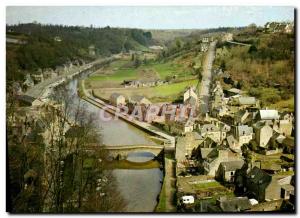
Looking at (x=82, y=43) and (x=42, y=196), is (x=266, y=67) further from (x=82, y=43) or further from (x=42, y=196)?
(x=42, y=196)

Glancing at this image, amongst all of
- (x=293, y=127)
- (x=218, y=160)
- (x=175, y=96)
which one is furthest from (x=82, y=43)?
(x=293, y=127)

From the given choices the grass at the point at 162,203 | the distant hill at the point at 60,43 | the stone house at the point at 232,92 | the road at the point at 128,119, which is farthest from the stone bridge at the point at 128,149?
the distant hill at the point at 60,43

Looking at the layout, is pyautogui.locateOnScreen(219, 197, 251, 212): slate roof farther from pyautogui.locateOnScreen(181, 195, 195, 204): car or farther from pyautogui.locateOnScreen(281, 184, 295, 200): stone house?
pyautogui.locateOnScreen(281, 184, 295, 200): stone house

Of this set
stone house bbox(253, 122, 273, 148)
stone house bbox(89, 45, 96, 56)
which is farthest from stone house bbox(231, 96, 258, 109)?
stone house bbox(89, 45, 96, 56)

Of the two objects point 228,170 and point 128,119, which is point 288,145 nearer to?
point 228,170

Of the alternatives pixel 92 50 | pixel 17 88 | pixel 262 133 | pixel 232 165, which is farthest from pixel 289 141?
pixel 17 88

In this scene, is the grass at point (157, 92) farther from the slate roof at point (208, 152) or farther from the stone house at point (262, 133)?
the stone house at point (262, 133)
